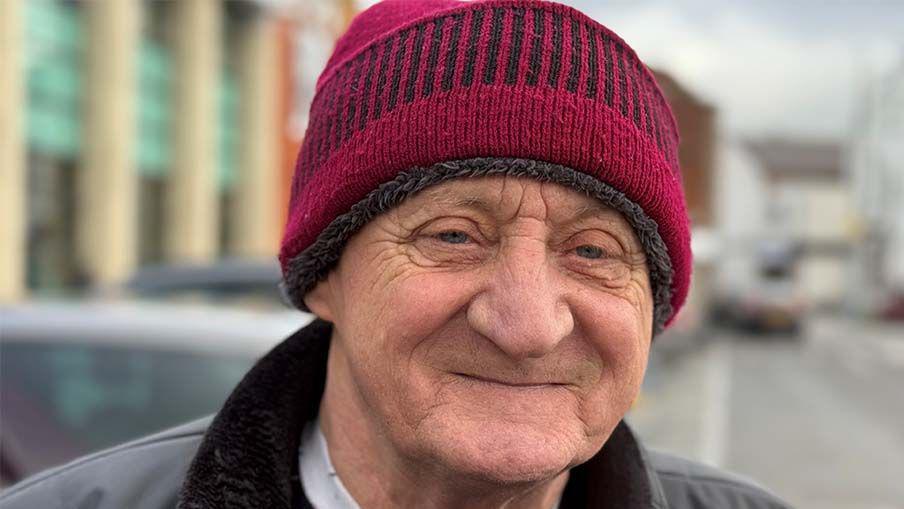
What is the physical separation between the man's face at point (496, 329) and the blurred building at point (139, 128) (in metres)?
11.6

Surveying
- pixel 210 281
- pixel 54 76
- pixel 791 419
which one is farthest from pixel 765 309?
pixel 210 281

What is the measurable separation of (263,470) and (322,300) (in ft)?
0.95

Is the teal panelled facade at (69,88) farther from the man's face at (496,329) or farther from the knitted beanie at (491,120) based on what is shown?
the man's face at (496,329)

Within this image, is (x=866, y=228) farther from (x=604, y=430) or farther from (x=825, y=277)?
(x=604, y=430)

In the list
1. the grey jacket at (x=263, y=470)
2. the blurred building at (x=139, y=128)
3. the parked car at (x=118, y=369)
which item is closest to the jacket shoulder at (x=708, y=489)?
the grey jacket at (x=263, y=470)

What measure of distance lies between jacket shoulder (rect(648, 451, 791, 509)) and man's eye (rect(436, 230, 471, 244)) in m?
0.64

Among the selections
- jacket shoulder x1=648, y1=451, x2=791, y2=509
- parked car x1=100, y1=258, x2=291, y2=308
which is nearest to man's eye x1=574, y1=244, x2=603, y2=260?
jacket shoulder x1=648, y1=451, x2=791, y2=509

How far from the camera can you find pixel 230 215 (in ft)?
79.3

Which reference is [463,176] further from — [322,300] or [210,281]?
[210,281]

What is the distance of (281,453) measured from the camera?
61.7 inches

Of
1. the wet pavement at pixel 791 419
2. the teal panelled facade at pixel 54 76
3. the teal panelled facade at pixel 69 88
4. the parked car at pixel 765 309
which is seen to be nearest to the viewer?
the wet pavement at pixel 791 419

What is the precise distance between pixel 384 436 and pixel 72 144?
17.1 m

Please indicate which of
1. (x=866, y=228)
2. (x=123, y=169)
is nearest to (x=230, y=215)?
(x=123, y=169)

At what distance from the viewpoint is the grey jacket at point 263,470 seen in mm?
1493
